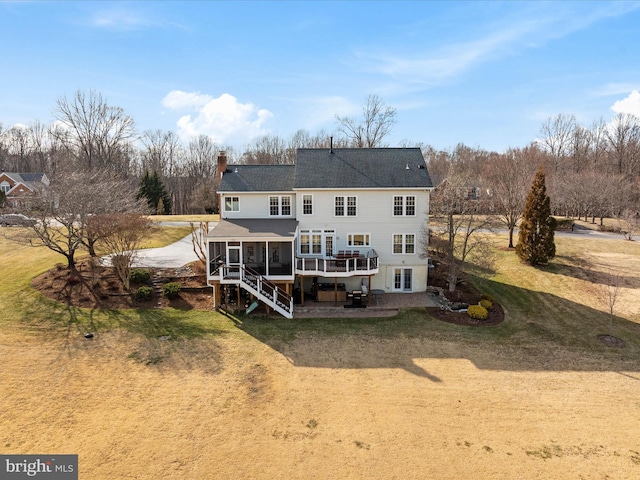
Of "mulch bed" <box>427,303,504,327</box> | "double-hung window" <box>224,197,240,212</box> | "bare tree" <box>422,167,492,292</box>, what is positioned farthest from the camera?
"double-hung window" <box>224,197,240,212</box>

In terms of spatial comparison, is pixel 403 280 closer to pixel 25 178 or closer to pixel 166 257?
pixel 166 257

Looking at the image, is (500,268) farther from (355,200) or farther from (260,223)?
(260,223)

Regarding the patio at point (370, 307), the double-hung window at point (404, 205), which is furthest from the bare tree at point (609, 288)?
the double-hung window at point (404, 205)

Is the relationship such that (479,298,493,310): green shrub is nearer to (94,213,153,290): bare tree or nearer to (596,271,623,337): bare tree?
(596,271,623,337): bare tree

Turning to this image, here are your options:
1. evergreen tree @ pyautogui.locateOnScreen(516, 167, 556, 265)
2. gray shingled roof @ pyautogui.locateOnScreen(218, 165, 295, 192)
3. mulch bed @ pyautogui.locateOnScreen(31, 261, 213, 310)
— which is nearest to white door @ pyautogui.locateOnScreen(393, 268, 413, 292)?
gray shingled roof @ pyautogui.locateOnScreen(218, 165, 295, 192)

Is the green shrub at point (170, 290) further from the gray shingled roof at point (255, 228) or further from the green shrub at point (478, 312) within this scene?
the green shrub at point (478, 312)

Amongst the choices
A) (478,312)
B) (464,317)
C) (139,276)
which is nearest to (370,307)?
(464,317)

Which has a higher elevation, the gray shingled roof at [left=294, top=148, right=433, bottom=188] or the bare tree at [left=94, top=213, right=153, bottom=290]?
the gray shingled roof at [left=294, top=148, right=433, bottom=188]
